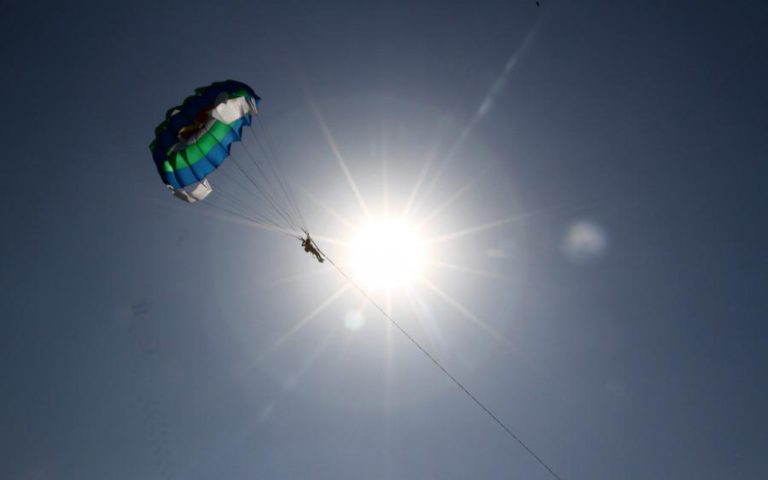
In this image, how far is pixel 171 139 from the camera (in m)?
16.2

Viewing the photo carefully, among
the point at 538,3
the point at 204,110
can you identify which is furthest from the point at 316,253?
the point at 538,3

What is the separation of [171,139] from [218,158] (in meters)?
1.71

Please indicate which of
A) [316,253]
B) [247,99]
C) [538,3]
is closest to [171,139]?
Answer: [247,99]

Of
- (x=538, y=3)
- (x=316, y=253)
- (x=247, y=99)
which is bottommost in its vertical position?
(x=316, y=253)

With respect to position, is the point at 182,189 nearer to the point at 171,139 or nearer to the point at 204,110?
the point at 171,139

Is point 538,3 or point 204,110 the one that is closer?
point 204,110

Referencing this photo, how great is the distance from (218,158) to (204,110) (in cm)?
181

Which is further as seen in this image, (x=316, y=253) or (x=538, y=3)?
(x=538, y=3)

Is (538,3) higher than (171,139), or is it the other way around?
(538,3)

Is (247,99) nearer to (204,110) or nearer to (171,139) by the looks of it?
(204,110)

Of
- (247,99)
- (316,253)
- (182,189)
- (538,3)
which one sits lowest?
(182,189)

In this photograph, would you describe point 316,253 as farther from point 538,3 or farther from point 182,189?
→ point 538,3

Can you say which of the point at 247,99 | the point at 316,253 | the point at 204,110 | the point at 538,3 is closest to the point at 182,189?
the point at 204,110

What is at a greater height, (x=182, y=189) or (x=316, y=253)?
(x=316, y=253)
